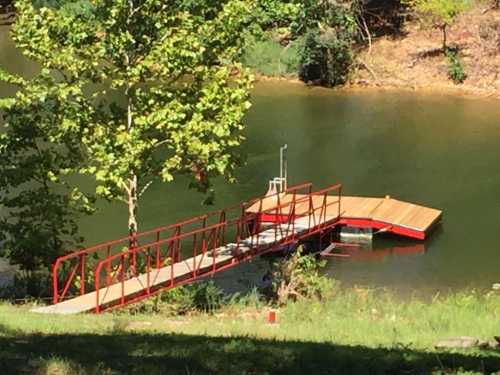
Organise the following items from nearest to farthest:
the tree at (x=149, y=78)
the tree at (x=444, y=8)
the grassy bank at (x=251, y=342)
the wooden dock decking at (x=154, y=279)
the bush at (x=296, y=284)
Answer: the grassy bank at (x=251, y=342) < the wooden dock decking at (x=154, y=279) < the tree at (x=149, y=78) < the bush at (x=296, y=284) < the tree at (x=444, y=8)

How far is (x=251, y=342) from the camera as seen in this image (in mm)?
8445

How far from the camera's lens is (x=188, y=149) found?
46.5ft

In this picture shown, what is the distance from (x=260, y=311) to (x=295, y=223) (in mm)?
6699

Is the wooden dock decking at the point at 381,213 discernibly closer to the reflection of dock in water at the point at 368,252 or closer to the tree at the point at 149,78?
the reflection of dock in water at the point at 368,252

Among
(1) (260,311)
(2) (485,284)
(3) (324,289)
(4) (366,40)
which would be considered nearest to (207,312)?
(1) (260,311)

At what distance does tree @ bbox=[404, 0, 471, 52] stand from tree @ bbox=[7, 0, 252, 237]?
90.7 feet

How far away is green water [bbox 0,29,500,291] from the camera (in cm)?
1956

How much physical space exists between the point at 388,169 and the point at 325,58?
1441cm

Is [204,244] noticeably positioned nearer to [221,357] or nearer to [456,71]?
[221,357]

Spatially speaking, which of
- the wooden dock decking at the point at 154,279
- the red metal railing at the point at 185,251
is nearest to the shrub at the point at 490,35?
the red metal railing at the point at 185,251

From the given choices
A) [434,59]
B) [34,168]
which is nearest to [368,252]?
[34,168]

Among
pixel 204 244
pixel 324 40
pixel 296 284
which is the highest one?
pixel 324 40

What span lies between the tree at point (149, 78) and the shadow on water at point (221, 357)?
5.84 metres

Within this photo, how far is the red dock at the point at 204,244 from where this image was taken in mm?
14227
